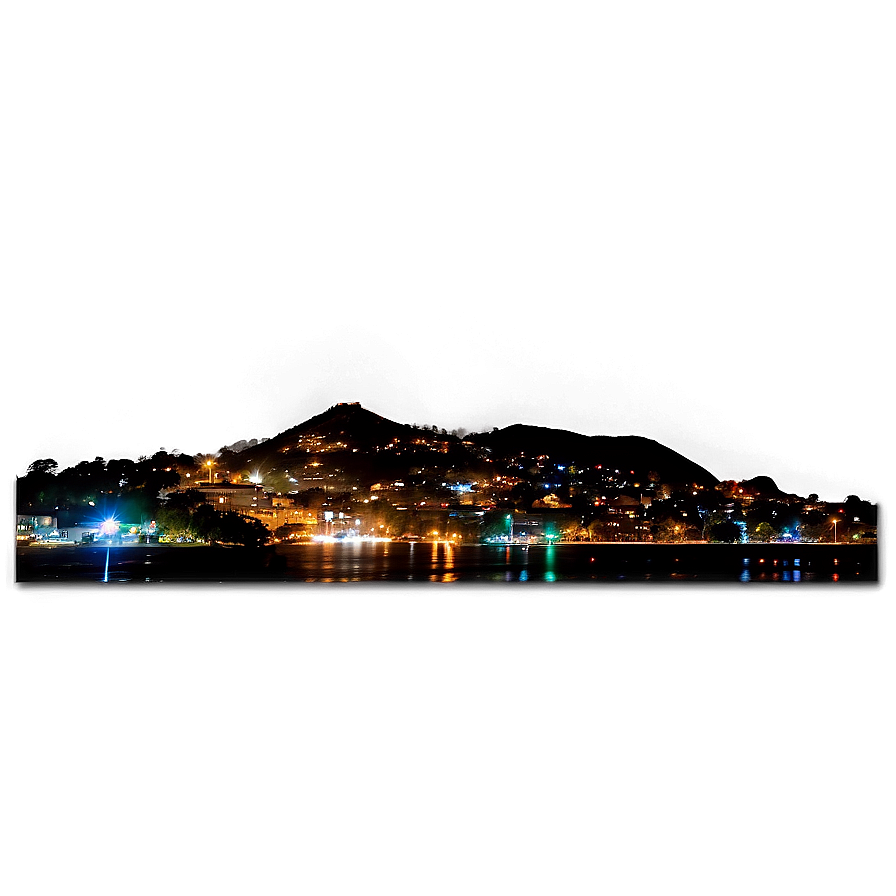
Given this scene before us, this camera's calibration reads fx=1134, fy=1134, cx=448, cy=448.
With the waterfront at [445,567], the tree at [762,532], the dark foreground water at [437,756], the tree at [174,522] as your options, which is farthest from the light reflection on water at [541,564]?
the dark foreground water at [437,756]

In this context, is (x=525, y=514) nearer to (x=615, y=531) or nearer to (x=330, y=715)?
(x=615, y=531)

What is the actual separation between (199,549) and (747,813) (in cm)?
2742

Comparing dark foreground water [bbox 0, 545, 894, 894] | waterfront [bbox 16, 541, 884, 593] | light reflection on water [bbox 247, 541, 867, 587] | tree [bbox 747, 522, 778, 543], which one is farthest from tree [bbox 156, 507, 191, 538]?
tree [bbox 747, 522, 778, 543]

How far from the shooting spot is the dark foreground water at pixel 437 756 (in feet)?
13.3

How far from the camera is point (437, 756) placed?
→ 5621mm

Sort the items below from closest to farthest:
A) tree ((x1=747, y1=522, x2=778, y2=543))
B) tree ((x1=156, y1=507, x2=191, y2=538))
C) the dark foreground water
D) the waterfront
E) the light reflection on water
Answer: the dark foreground water
the waterfront
the light reflection on water
tree ((x1=156, y1=507, x2=191, y2=538))
tree ((x1=747, y1=522, x2=778, y2=543))

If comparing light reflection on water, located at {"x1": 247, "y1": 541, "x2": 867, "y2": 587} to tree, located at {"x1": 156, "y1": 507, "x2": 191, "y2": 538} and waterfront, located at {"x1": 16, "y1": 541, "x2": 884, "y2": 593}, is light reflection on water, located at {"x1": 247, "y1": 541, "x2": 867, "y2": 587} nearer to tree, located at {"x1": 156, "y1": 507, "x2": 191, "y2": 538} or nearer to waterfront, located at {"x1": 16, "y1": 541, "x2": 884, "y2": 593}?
waterfront, located at {"x1": 16, "y1": 541, "x2": 884, "y2": 593}

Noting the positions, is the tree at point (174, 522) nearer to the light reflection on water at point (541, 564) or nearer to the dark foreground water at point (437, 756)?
the light reflection on water at point (541, 564)

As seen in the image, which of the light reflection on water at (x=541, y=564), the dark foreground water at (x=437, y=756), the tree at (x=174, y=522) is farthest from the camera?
the tree at (x=174, y=522)

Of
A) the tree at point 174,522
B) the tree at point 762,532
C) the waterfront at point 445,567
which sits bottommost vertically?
the waterfront at point 445,567

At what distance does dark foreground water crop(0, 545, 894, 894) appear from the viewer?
404cm

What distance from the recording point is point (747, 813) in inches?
179

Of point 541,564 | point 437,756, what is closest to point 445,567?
point 541,564

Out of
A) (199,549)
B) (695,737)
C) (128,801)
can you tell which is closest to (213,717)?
(128,801)
